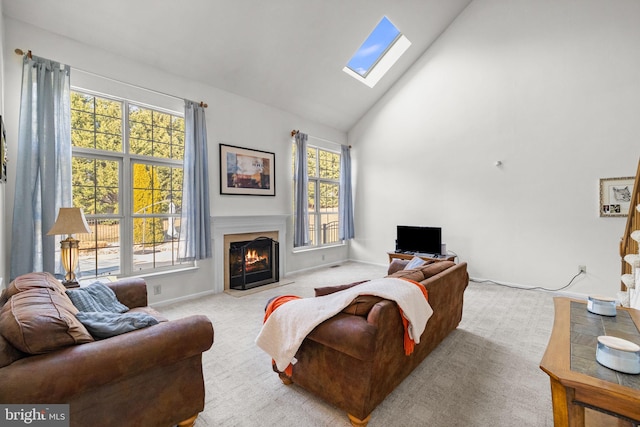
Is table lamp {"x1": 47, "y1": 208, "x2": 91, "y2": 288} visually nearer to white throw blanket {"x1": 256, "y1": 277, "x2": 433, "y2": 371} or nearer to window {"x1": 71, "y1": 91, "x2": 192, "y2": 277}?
window {"x1": 71, "y1": 91, "x2": 192, "y2": 277}

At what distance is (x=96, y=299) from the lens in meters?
2.15

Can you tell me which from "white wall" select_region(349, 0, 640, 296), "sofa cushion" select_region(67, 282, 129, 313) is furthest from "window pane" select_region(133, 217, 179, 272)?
"white wall" select_region(349, 0, 640, 296)

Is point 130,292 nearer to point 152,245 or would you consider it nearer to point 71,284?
point 71,284

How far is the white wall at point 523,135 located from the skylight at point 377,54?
21.3 inches

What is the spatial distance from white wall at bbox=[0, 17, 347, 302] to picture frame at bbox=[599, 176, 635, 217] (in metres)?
4.64

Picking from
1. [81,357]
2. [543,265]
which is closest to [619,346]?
[81,357]

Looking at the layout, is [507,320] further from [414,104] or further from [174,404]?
[414,104]

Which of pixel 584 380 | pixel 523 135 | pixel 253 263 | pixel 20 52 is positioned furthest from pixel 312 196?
pixel 584 380

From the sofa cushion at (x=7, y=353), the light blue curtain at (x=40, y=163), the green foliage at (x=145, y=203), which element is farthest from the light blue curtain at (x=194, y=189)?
the sofa cushion at (x=7, y=353)

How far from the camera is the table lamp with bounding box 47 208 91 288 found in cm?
250

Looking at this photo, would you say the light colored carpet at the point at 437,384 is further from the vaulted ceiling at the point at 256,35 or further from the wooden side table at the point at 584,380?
the vaulted ceiling at the point at 256,35

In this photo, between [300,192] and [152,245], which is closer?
[152,245]

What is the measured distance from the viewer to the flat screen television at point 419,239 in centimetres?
520

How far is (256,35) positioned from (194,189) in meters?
2.31
